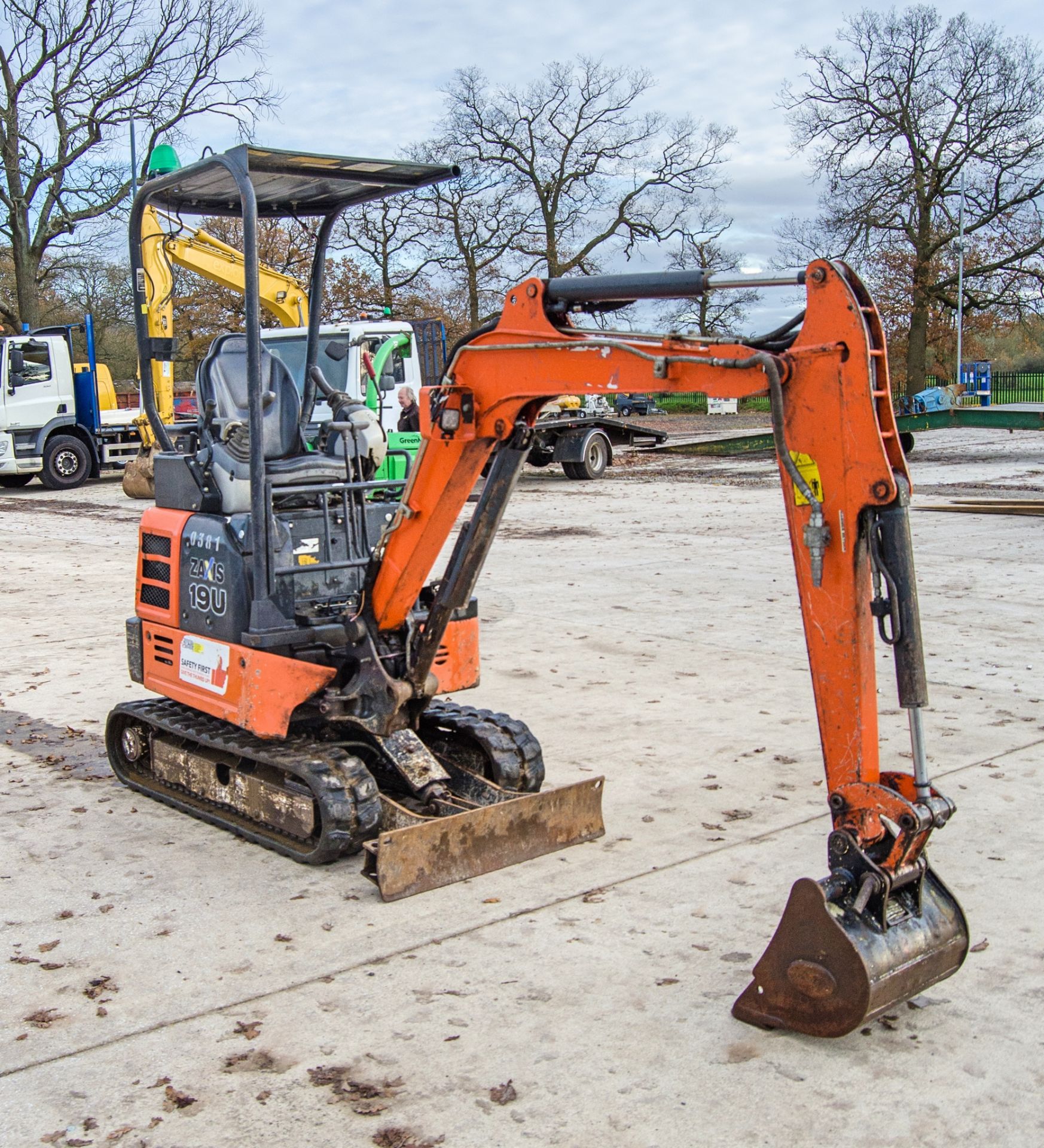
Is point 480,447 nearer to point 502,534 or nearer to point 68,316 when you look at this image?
point 502,534

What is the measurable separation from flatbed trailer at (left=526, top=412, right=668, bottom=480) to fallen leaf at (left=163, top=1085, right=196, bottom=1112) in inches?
716

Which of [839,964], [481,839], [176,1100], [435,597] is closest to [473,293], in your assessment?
[435,597]

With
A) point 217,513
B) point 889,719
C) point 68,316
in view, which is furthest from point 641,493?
point 68,316

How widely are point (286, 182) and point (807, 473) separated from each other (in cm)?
322

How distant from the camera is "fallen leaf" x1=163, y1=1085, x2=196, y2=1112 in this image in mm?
3404

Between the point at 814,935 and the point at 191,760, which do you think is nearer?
the point at 814,935

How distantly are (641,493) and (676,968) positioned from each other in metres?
15.6

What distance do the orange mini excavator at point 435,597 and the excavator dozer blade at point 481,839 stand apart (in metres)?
0.01

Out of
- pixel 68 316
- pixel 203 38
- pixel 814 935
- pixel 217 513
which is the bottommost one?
pixel 814 935

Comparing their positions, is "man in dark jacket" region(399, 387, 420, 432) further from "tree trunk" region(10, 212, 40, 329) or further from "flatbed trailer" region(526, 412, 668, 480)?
"tree trunk" region(10, 212, 40, 329)

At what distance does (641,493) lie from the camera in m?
19.5

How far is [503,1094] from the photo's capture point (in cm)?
Answer: 342

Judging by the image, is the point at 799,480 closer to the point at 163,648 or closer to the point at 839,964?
the point at 839,964

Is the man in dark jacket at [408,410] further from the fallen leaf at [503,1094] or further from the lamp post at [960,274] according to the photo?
the lamp post at [960,274]
